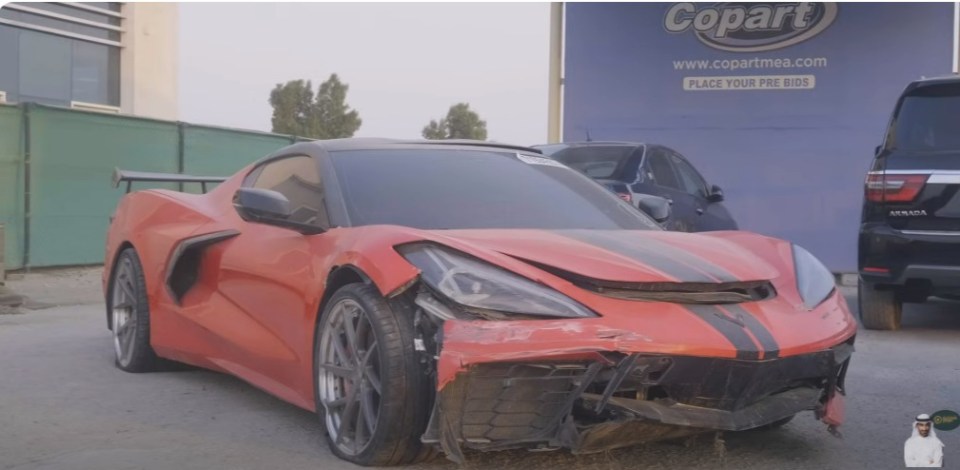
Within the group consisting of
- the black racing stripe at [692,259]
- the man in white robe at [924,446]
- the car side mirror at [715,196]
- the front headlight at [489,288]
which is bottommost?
the man in white robe at [924,446]

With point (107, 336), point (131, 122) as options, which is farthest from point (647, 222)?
point (131, 122)

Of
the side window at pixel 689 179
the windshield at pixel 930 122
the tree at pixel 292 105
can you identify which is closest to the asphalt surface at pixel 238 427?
the windshield at pixel 930 122

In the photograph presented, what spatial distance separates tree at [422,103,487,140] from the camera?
34.6 m

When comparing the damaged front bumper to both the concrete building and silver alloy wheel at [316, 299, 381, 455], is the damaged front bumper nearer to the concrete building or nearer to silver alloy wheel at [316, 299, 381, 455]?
silver alloy wheel at [316, 299, 381, 455]

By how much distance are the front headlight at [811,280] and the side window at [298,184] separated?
1839mm

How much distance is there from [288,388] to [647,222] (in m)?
1.72

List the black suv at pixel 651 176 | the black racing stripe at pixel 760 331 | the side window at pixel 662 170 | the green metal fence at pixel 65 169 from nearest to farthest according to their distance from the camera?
the black racing stripe at pixel 760 331
the black suv at pixel 651 176
the side window at pixel 662 170
the green metal fence at pixel 65 169

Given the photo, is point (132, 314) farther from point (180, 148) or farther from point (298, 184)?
point (180, 148)

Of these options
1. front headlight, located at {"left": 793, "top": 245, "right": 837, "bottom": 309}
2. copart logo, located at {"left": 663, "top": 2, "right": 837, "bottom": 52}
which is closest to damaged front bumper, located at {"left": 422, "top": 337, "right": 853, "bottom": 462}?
front headlight, located at {"left": 793, "top": 245, "right": 837, "bottom": 309}

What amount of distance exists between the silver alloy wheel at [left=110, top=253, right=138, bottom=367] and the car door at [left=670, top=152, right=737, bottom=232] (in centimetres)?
508

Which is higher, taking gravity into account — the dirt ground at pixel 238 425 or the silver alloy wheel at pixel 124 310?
the silver alloy wheel at pixel 124 310

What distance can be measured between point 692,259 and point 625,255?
0.26 meters

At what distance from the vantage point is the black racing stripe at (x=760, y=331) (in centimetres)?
346

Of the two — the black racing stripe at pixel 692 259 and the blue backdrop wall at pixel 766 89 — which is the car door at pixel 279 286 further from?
the blue backdrop wall at pixel 766 89
